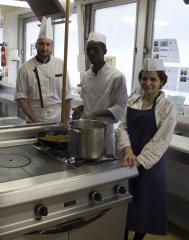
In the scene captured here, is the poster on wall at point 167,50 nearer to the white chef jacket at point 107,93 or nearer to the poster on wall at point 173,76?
the poster on wall at point 173,76

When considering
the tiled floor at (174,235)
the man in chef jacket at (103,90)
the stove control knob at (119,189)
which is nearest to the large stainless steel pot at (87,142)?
the stove control knob at (119,189)

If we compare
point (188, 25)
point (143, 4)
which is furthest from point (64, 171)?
point (143, 4)

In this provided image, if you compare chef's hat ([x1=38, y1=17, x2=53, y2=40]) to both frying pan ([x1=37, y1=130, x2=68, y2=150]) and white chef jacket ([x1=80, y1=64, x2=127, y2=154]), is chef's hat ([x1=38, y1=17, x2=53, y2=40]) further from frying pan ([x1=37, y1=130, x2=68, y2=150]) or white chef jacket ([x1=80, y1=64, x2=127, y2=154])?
frying pan ([x1=37, y1=130, x2=68, y2=150])

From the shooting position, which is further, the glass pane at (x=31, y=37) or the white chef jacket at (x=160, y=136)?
the glass pane at (x=31, y=37)

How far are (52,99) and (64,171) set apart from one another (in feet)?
2.85

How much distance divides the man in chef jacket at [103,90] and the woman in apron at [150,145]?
208 mm

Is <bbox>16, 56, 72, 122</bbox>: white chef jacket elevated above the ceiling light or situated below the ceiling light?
below

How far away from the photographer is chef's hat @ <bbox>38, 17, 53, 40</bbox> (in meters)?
1.76

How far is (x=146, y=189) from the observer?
1.52 m

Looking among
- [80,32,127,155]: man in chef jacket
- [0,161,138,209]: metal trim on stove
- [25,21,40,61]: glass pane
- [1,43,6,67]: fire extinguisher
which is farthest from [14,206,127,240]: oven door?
[1,43,6,67]: fire extinguisher

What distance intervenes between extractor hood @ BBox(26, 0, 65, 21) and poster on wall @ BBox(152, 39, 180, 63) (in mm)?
1113

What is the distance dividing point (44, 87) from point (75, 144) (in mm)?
816

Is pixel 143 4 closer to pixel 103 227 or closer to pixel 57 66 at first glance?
pixel 57 66

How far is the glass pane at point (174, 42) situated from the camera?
7.76ft
